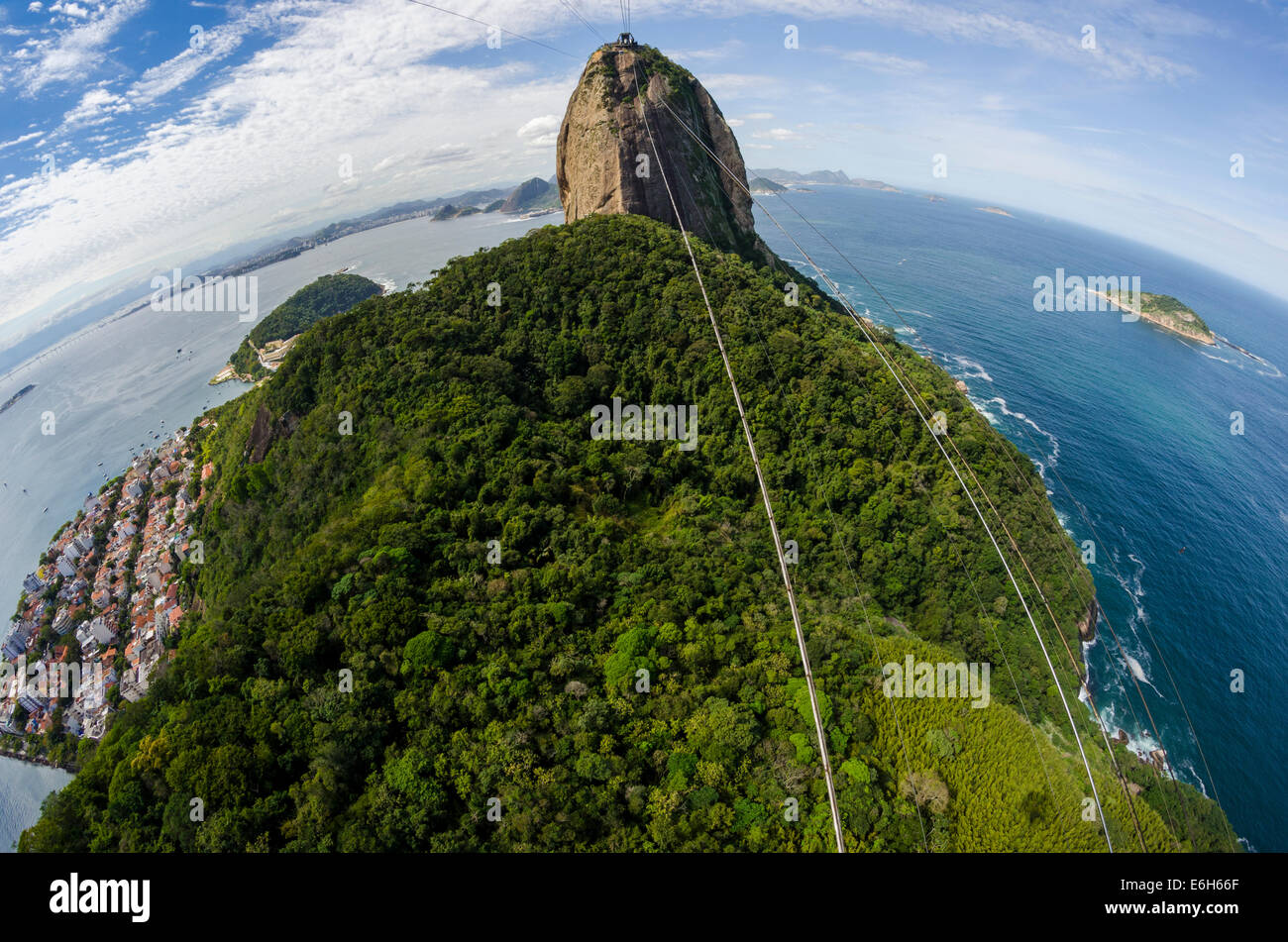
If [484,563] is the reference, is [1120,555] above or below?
below

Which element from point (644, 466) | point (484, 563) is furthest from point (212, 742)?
point (644, 466)

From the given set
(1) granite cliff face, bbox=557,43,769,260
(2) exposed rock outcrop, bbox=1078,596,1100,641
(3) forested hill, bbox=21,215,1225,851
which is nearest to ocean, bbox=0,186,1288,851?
(2) exposed rock outcrop, bbox=1078,596,1100,641

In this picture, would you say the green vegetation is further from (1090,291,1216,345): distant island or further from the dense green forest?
the dense green forest

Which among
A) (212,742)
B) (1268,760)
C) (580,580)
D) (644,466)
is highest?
(644,466)

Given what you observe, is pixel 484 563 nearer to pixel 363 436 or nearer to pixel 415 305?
pixel 363 436

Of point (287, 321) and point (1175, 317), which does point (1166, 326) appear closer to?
point (1175, 317)

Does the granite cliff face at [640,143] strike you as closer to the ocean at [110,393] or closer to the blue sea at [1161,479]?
the blue sea at [1161,479]
